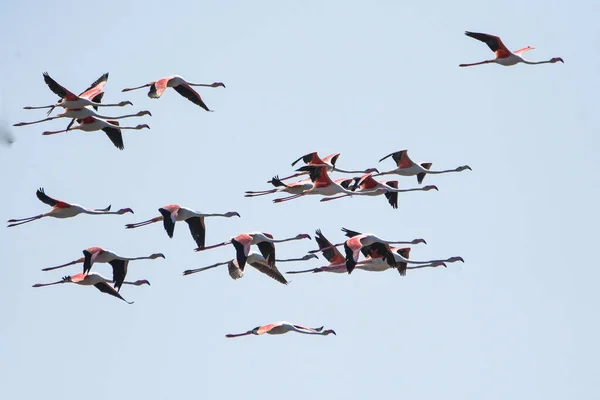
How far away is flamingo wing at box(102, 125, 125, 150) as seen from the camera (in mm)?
29688

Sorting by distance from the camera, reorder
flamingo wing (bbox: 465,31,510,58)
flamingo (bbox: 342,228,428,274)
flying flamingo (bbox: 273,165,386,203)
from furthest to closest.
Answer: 1. flamingo wing (bbox: 465,31,510,58)
2. flying flamingo (bbox: 273,165,386,203)
3. flamingo (bbox: 342,228,428,274)

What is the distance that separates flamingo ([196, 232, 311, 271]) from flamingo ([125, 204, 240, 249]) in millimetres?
710

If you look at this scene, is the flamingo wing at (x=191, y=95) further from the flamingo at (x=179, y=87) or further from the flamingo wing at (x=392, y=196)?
the flamingo wing at (x=392, y=196)

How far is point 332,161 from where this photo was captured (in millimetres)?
29469

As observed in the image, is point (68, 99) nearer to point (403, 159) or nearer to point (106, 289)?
point (106, 289)

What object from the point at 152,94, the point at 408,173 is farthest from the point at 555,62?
the point at 152,94

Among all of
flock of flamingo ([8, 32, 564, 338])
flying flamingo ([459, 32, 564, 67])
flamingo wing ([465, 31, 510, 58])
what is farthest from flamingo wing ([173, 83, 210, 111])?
flamingo wing ([465, 31, 510, 58])

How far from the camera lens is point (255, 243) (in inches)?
1030

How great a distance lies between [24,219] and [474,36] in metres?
9.56

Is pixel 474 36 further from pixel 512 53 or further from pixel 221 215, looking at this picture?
pixel 221 215

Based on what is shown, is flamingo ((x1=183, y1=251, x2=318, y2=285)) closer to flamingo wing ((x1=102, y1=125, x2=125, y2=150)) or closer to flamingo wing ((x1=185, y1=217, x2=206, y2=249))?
flamingo wing ((x1=185, y1=217, x2=206, y2=249))

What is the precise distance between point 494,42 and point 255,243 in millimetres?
6576

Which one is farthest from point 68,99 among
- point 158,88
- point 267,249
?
point 267,249

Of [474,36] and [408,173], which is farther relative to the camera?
[408,173]
